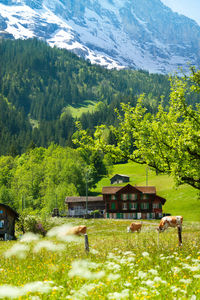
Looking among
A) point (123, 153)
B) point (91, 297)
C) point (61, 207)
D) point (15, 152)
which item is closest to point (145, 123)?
point (123, 153)

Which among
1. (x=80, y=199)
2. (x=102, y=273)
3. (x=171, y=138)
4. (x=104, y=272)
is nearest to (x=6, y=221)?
(x=80, y=199)

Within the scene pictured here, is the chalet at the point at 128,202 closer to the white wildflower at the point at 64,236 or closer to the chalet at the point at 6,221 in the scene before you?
the chalet at the point at 6,221

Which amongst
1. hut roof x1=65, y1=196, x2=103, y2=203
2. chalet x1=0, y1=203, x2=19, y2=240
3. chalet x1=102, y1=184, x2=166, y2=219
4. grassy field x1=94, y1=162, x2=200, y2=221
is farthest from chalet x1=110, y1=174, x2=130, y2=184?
chalet x1=0, y1=203, x2=19, y2=240

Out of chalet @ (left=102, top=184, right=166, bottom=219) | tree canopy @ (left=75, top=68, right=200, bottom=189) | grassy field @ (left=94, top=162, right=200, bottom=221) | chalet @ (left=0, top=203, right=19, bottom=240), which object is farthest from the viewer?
chalet @ (left=102, top=184, right=166, bottom=219)

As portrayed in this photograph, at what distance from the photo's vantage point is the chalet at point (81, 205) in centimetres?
10710

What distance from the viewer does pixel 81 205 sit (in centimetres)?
10938

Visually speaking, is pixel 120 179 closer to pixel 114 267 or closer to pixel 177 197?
pixel 177 197

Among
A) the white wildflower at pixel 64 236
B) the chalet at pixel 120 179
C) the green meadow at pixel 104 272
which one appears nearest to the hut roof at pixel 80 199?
the chalet at pixel 120 179

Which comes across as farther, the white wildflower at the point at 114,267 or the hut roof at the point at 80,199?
the hut roof at the point at 80,199

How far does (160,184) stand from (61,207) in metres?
37.6

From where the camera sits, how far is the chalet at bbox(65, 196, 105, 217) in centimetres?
10710

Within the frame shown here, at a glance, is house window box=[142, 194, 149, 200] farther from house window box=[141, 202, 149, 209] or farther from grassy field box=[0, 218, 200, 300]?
grassy field box=[0, 218, 200, 300]

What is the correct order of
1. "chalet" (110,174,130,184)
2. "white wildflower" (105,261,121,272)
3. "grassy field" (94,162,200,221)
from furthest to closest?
"chalet" (110,174,130,184) < "grassy field" (94,162,200,221) < "white wildflower" (105,261,121,272)

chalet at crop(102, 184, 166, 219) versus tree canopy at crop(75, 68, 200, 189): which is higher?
tree canopy at crop(75, 68, 200, 189)
